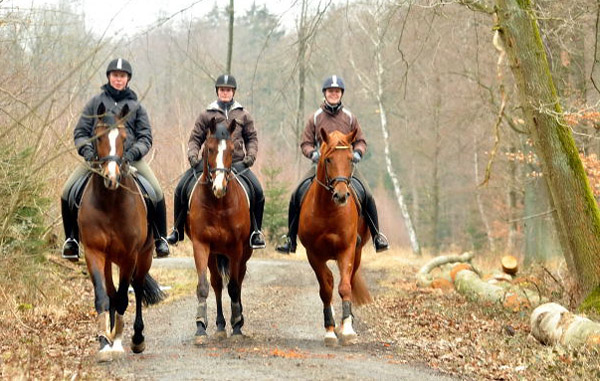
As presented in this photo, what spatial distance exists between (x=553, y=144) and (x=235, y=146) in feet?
16.6

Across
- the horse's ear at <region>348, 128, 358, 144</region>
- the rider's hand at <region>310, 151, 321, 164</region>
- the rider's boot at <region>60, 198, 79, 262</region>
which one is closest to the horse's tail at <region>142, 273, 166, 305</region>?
the rider's boot at <region>60, 198, 79, 262</region>

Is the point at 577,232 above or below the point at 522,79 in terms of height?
below

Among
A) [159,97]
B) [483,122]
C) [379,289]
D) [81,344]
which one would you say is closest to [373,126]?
[159,97]

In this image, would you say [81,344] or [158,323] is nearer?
[81,344]

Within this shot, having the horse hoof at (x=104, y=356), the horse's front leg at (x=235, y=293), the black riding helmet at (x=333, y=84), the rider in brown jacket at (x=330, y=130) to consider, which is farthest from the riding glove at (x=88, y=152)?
the black riding helmet at (x=333, y=84)

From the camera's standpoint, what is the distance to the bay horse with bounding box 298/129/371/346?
10.6m

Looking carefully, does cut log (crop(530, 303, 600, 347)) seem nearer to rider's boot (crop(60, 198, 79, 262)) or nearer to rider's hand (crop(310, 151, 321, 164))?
rider's hand (crop(310, 151, 321, 164))

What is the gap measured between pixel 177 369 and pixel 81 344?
2.66 metres

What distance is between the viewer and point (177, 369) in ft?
27.4

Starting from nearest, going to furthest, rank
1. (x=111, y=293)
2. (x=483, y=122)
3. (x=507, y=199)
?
(x=111, y=293) < (x=483, y=122) < (x=507, y=199)

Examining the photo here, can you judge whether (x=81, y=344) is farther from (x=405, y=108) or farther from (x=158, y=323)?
(x=405, y=108)

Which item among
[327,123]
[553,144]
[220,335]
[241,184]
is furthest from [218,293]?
[553,144]

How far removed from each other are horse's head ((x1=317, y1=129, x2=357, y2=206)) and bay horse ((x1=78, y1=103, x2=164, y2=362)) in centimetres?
243

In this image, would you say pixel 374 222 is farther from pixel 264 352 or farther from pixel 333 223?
pixel 264 352
